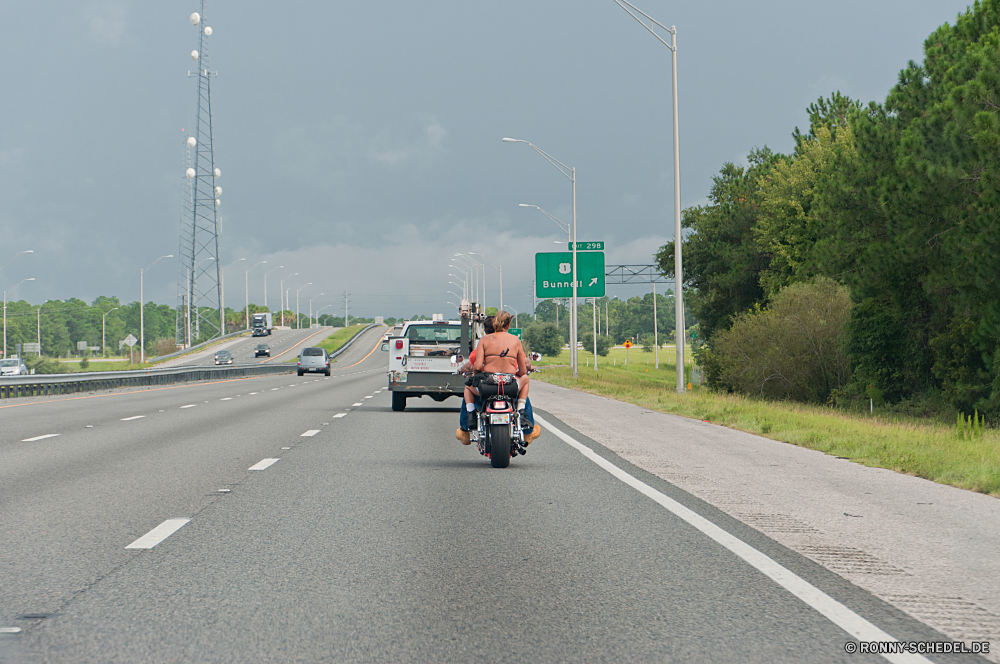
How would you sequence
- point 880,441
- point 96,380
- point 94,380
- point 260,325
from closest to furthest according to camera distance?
point 880,441 → point 94,380 → point 96,380 → point 260,325

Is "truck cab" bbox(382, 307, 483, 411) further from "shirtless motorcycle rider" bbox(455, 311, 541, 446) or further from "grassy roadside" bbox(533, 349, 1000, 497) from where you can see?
"shirtless motorcycle rider" bbox(455, 311, 541, 446)

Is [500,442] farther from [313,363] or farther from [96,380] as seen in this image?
[313,363]

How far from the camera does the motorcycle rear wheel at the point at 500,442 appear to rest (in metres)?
13.0

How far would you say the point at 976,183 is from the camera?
87.5ft

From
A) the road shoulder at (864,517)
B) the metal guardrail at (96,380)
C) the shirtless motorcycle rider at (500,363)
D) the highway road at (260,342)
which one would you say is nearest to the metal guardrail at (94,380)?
the metal guardrail at (96,380)

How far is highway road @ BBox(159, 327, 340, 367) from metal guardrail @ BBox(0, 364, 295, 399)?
40203 mm

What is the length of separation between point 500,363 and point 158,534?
5.72 m

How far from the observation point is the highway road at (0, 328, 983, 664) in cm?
518

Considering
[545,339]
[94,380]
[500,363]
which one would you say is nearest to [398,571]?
[500,363]

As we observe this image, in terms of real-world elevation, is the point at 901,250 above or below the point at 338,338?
above

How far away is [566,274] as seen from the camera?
5166cm

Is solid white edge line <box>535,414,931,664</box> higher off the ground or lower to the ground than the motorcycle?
lower

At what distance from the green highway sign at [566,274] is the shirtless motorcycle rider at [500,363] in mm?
36992

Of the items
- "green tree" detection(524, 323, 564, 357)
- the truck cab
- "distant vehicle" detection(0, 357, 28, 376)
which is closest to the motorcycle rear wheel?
the truck cab
